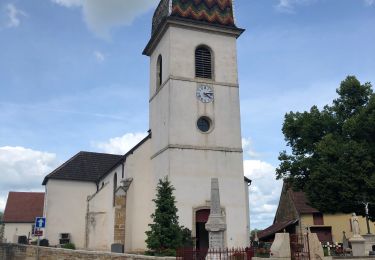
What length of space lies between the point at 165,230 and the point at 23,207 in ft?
125

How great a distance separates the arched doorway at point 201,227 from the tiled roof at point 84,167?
14.1 meters

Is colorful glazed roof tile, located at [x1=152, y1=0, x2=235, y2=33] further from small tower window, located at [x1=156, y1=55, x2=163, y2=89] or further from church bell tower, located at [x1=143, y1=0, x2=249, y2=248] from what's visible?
small tower window, located at [x1=156, y1=55, x2=163, y2=89]

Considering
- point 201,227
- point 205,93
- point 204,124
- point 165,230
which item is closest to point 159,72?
point 205,93

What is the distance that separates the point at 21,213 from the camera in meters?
51.2

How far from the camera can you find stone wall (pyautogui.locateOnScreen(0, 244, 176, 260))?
16.2 metres

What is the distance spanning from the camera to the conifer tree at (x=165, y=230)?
62.2ft

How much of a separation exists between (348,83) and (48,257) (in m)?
18.7

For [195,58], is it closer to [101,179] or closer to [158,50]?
[158,50]

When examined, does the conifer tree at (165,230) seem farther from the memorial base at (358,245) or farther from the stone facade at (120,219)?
the memorial base at (358,245)

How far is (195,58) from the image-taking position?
2578 cm

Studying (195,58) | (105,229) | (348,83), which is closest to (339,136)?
(348,83)

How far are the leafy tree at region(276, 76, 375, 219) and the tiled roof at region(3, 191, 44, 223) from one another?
35.0 meters

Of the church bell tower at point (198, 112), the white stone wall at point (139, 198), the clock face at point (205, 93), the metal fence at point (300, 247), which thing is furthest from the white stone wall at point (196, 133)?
the metal fence at point (300, 247)

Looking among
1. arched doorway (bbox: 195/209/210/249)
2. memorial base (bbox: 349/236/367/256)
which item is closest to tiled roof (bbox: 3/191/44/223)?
arched doorway (bbox: 195/209/210/249)
